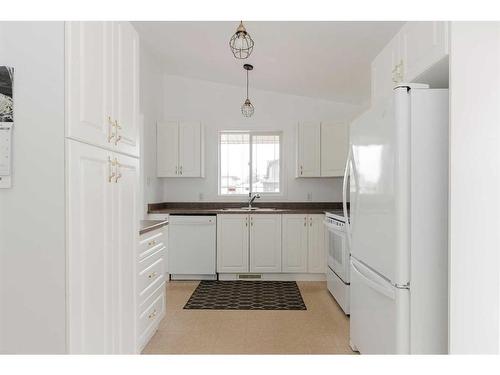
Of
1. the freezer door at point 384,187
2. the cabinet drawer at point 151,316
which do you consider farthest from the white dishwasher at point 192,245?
the freezer door at point 384,187

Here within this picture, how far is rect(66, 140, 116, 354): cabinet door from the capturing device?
4.14ft

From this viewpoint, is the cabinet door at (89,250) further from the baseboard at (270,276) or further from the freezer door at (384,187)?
the baseboard at (270,276)

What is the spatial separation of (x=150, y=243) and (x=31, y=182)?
136 centimetres

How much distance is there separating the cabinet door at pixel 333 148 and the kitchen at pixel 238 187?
0.06ft

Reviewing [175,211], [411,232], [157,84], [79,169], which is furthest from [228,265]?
[79,169]

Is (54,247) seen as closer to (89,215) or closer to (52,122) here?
(89,215)

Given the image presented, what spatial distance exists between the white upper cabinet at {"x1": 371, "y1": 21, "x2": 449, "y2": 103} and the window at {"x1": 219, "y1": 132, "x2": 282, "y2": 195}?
259 centimetres

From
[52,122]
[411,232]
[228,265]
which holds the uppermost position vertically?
[52,122]

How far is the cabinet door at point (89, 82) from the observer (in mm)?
1232

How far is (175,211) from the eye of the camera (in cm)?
458

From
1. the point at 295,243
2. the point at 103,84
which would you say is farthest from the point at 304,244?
the point at 103,84
